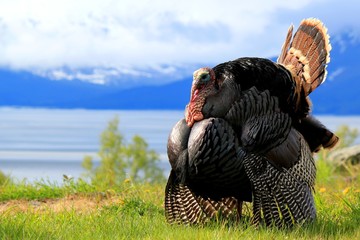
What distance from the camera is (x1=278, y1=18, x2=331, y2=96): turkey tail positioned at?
6.87 meters

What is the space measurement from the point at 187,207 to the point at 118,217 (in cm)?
69

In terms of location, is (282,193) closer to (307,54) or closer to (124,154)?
(307,54)

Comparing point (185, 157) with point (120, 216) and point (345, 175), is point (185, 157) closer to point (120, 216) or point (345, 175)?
point (120, 216)

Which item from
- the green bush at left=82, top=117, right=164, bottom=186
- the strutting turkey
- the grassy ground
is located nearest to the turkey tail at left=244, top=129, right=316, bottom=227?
the strutting turkey

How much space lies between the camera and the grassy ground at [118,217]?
5.89m

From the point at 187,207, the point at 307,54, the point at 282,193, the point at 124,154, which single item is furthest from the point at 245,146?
the point at 124,154

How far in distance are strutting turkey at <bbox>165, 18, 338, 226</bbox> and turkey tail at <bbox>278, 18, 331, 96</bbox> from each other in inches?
0.9

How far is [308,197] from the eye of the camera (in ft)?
21.3

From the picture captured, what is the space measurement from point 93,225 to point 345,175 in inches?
245

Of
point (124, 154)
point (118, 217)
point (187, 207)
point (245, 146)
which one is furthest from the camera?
point (124, 154)

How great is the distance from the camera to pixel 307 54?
709 cm

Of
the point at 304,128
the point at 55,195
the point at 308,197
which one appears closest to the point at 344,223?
the point at 308,197

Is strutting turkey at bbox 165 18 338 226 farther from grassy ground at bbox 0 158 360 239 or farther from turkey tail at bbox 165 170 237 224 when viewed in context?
grassy ground at bbox 0 158 360 239

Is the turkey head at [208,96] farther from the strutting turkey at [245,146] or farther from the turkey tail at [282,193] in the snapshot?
the turkey tail at [282,193]
